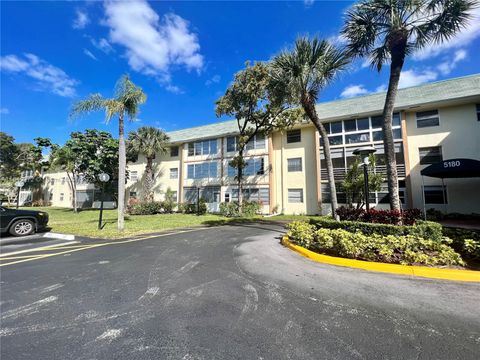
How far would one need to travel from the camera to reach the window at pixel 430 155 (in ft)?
55.3

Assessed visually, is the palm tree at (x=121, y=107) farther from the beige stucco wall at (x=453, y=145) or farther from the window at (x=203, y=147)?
the beige stucco wall at (x=453, y=145)

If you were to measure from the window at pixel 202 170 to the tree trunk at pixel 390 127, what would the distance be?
19.8 metres

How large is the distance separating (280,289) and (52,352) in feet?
11.3

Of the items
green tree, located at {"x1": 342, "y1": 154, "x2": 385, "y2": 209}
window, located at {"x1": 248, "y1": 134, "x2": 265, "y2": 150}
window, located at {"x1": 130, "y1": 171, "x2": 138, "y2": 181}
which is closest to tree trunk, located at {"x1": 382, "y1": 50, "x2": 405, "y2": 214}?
green tree, located at {"x1": 342, "y1": 154, "x2": 385, "y2": 209}

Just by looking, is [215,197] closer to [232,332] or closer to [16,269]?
[16,269]

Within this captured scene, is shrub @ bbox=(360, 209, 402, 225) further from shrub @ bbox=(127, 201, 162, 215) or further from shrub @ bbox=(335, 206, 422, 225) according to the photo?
shrub @ bbox=(127, 201, 162, 215)

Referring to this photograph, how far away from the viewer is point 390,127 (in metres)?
7.91

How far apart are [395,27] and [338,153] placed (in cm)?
1260

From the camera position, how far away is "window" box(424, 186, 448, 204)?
1621 centimetres

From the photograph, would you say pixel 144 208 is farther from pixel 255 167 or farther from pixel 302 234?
pixel 302 234

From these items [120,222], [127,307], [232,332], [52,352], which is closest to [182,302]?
[127,307]

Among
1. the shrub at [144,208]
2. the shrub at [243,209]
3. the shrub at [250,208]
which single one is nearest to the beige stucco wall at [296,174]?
the shrub at [250,208]

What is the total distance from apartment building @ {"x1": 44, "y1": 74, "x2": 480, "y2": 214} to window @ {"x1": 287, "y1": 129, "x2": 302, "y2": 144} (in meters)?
0.10

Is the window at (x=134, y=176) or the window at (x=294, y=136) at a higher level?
the window at (x=294, y=136)
